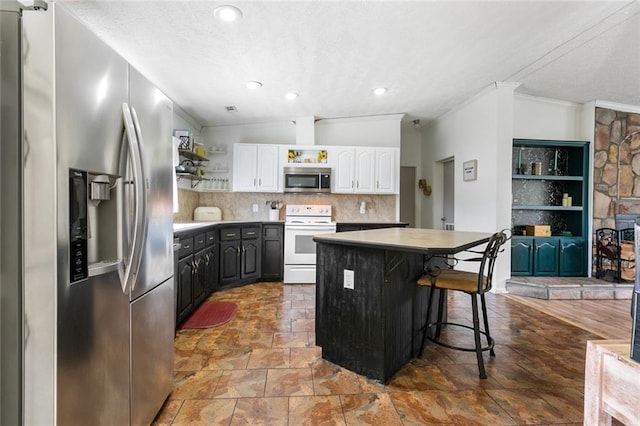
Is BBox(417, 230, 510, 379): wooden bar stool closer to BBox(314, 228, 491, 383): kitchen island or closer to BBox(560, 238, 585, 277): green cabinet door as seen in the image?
BBox(314, 228, 491, 383): kitchen island

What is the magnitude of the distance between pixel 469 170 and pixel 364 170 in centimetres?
159

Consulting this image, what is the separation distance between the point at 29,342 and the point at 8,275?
215 millimetres

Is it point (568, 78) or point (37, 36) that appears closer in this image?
point (37, 36)

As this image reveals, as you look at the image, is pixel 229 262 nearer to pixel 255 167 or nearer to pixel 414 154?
pixel 255 167

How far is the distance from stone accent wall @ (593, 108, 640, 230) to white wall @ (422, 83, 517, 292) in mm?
1903

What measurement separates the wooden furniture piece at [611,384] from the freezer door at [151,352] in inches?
66.8

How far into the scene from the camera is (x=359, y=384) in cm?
196

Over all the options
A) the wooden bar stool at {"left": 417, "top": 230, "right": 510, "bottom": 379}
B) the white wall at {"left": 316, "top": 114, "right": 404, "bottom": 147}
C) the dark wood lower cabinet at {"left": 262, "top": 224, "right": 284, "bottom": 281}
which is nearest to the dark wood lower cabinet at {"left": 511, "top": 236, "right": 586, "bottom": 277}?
the white wall at {"left": 316, "top": 114, "right": 404, "bottom": 147}

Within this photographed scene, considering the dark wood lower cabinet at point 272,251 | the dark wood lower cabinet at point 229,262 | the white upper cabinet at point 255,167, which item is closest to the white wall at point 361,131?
the white upper cabinet at point 255,167

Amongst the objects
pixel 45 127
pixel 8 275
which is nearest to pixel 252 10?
pixel 45 127

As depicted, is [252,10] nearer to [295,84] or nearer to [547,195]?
[295,84]

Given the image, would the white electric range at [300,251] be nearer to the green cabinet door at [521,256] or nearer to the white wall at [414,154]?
the white wall at [414,154]

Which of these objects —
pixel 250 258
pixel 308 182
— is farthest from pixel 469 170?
pixel 250 258

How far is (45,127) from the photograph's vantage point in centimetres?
92
